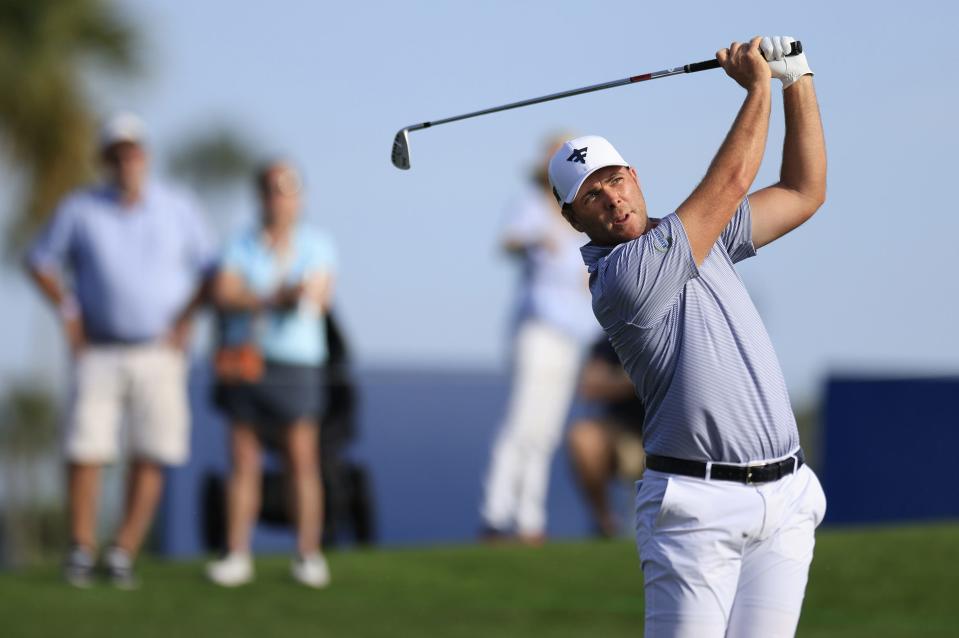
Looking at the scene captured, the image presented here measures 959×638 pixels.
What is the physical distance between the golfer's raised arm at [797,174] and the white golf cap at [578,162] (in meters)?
0.47

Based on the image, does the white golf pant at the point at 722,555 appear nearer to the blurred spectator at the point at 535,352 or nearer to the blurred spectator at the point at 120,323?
the blurred spectator at the point at 120,323

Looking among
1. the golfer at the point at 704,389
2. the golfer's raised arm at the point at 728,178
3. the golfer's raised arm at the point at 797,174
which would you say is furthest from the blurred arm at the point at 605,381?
the golfer's raised arm at the point at 728,178

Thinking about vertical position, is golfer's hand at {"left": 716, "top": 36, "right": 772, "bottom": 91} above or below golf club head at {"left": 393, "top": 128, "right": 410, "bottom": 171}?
above

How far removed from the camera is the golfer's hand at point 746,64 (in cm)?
402

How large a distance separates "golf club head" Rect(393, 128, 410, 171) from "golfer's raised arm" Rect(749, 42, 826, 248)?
1.14m

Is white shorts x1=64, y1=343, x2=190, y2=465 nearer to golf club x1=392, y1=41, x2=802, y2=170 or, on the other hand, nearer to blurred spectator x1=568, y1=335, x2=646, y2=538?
blurred spectator x1=568, y1=335, x2=646, y2=538

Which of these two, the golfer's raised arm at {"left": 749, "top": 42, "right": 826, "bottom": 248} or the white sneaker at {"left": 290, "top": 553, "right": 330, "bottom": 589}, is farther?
the white sneaker at {"left": 290, "top": 553, "right": 330, "bottom": 589}

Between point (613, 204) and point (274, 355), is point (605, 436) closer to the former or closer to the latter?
point (274, 355)

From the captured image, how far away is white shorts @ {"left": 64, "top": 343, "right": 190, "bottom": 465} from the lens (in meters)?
8.34

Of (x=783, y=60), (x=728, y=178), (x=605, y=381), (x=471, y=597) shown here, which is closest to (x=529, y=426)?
(x=605, y=381)

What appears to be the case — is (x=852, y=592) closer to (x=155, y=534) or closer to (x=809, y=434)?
(x=809, y=434)

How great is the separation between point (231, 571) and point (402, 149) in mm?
3885

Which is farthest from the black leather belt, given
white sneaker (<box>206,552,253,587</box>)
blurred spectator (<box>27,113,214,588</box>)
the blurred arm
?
the blurred arm

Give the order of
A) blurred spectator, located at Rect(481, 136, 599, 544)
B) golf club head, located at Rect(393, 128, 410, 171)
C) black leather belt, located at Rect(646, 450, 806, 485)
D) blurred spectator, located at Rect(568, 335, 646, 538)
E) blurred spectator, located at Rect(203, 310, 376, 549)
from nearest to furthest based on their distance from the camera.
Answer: black leather belt, located at Rect(646, 450, 806, 485) → golf club head, located at Rect(393, 128, 410, 171) → blurred spectator, located at Rect(481, 136, 599, 544) → blurred spectator, located at Rect(568, 335, 646, 538) → blurred spectator, located at Rect(203, 310, 376, 549)
